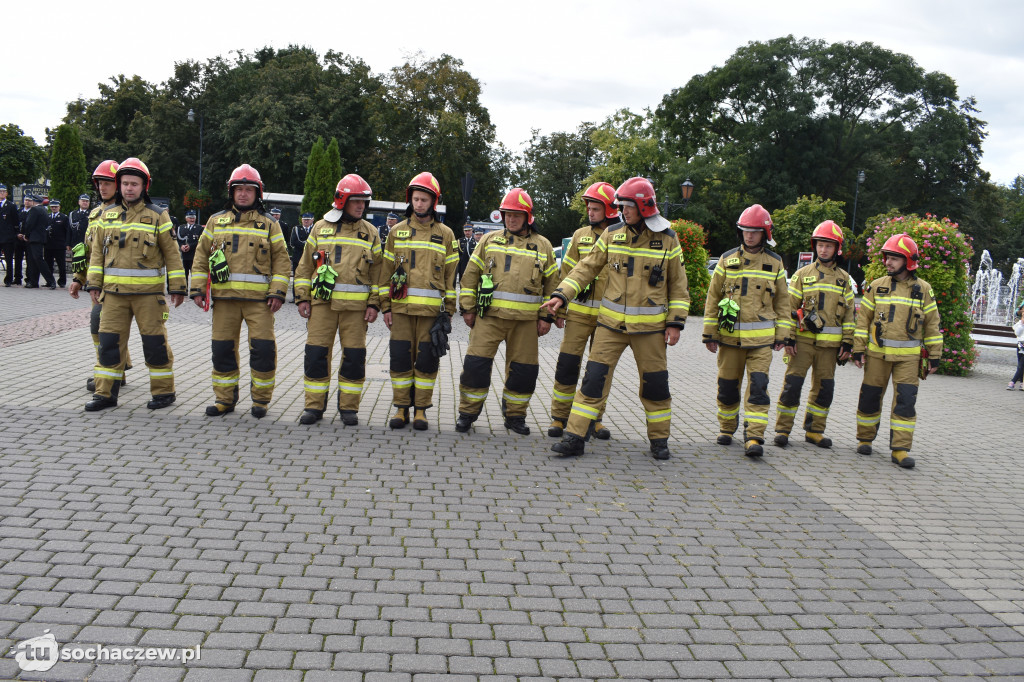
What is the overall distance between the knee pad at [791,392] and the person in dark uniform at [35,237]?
17218mm

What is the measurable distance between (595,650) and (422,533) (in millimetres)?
1595

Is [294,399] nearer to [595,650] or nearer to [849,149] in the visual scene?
[595,650]

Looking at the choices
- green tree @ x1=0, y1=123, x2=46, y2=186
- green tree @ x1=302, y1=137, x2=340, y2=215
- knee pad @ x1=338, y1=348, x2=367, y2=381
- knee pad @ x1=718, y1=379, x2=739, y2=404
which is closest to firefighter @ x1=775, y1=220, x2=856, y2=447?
knee pad @ x1=718, y1=379, x2=739, y2=404

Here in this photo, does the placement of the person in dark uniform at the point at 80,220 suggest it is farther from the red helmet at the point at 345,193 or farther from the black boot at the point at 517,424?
the black boot at the point at 517,424

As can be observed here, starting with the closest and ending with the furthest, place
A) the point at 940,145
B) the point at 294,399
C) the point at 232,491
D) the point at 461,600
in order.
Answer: the point at 461,600
the point at 232,491
the point at 294,399
the point at 940,145

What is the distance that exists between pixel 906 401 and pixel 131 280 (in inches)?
296

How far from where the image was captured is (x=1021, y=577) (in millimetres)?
5039

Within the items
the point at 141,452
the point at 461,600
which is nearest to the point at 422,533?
the point at 461,600

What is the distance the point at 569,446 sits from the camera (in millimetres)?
7062

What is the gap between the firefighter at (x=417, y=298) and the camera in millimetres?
7625

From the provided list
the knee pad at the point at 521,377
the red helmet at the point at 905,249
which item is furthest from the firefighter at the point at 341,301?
the red helmet at the point at 905,249

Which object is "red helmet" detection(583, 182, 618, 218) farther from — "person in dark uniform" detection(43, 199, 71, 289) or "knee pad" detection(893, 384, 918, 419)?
"person in dark uniform" detection(43, 199, 71, 289)

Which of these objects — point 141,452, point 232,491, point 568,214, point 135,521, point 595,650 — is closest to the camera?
point 595,650

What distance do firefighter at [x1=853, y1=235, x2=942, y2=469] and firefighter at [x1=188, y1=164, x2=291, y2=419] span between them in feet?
19.0
